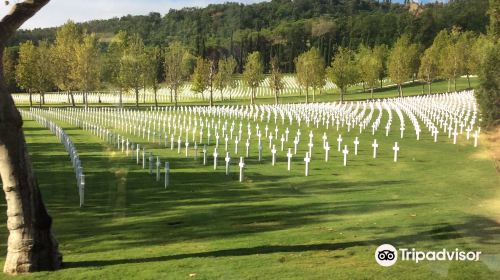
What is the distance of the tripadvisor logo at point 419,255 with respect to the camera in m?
7.71

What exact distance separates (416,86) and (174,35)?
43135 mm

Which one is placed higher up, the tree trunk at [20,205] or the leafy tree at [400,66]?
the leafy tree at [400,66]

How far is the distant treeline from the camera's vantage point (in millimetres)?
101625

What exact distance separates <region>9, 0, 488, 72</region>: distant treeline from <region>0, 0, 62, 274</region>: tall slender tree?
88.5 metres

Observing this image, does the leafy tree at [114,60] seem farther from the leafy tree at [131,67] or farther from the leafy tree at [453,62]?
the leafy tree at [453,62]

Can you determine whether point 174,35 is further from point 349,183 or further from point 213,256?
point 213,256

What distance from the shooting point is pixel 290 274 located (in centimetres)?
765

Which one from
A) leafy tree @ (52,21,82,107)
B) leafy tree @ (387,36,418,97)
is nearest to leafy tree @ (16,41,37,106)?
leafy tree @ (52,21,82,107)

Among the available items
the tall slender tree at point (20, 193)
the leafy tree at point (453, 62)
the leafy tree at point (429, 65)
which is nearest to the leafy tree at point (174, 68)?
the leafy tree at point (429, 65)

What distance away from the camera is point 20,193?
800 centimetres

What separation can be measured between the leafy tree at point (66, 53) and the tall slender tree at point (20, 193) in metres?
63.2

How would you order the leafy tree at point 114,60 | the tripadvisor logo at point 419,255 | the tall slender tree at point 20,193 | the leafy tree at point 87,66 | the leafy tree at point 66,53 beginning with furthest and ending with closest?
1. the leafy tree at point 66,53
2. the leafy tree at point 87,66
3. the leafy tree at point 114,60
4. the tall slender tree at point 20,193
5. the tripadvisor logo at point 419,255

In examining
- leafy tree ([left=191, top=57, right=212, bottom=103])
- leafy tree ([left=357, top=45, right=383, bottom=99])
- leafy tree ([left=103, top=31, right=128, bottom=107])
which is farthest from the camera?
leafy tree ([left=191, top=57, right=212, bottom=103])

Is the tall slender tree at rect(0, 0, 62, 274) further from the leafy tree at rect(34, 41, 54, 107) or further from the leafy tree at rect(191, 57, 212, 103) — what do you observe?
the leafy tree at rect(191, 57, 212, 103)
